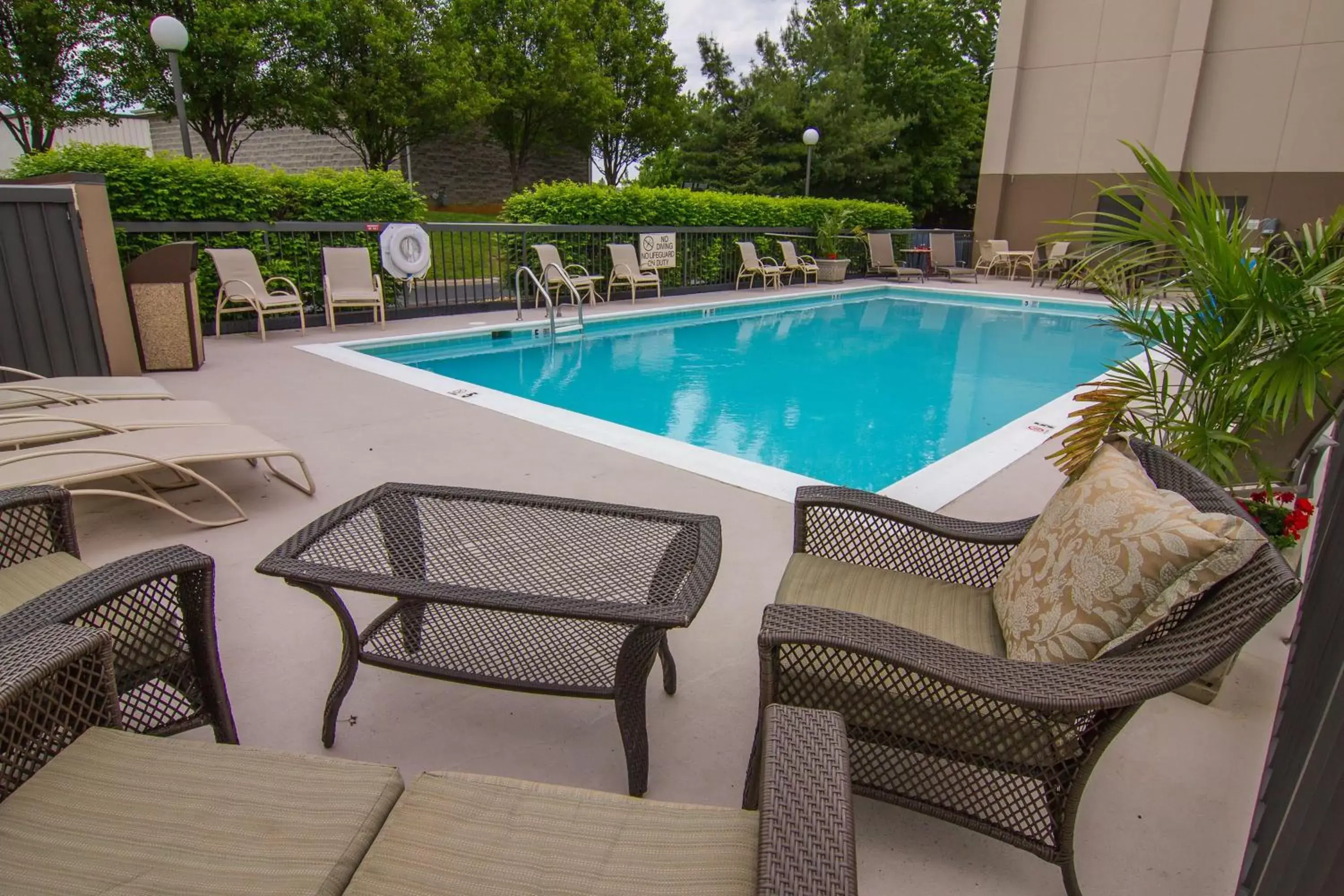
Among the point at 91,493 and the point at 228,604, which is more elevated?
the point at 91,493

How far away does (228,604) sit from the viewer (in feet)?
7.61

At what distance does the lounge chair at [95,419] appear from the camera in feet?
9.19

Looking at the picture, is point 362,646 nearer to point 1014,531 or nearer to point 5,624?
point 5,624

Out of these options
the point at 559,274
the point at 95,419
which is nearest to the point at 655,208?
the point at 559,274

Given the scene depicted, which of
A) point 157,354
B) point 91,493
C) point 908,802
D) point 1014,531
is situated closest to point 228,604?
point 91,493

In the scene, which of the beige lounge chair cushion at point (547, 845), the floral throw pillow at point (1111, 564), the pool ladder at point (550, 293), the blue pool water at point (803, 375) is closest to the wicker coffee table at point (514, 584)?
the beige lounge chair cushion at point (547, 845)

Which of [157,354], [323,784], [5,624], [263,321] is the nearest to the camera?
[323,784]

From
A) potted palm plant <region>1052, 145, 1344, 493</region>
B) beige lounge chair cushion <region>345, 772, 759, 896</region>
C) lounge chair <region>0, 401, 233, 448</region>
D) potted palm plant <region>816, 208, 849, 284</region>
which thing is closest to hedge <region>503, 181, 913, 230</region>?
potted palm plant <region>816, 208, 849, 284</region>

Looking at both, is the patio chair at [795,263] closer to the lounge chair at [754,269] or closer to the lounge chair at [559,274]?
the lounge chair at [754,269]

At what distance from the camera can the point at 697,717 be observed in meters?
1.88

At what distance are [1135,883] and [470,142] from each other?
23.2 m

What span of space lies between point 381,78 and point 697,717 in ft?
61.2

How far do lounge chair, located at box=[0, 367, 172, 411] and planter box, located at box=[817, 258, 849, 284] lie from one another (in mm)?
11415

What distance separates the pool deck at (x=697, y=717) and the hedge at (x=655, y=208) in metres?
7.13
